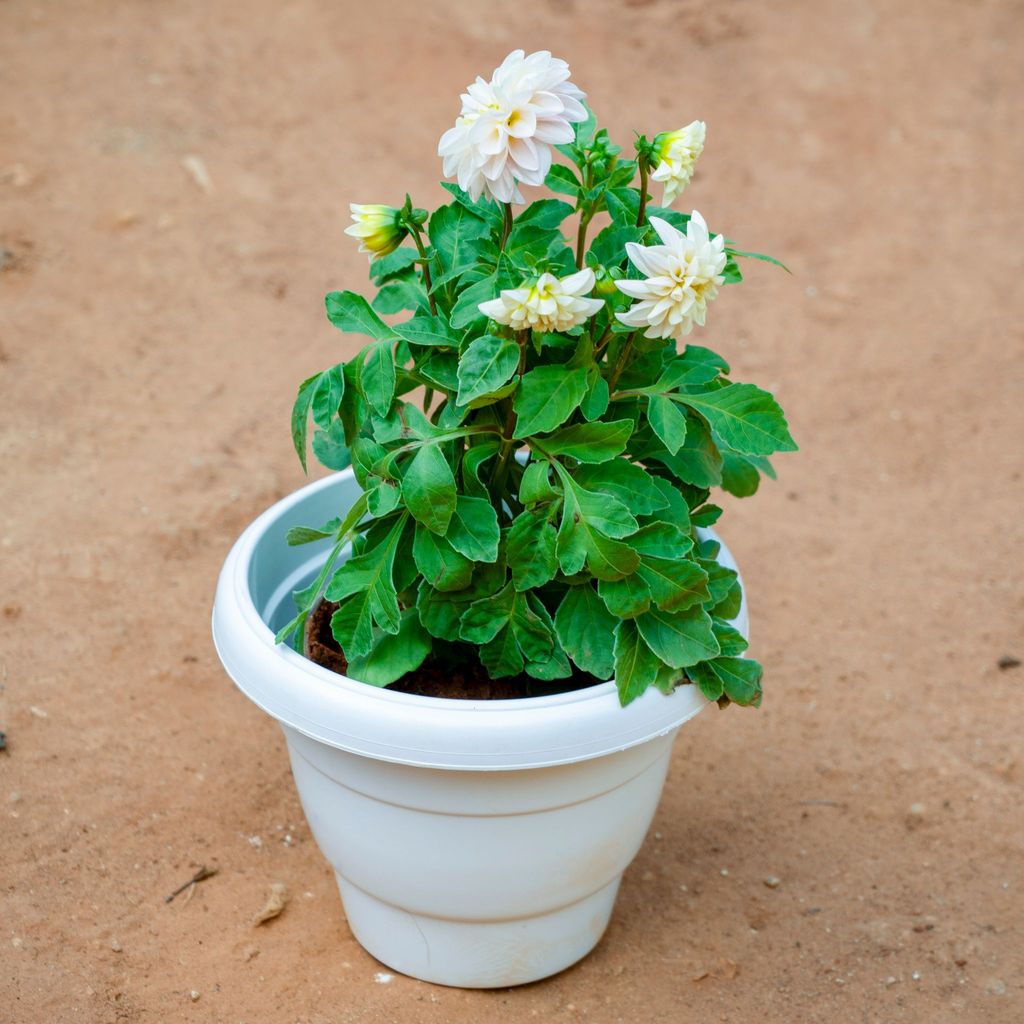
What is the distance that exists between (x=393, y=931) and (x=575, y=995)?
0.28m

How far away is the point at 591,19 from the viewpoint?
469 centimetres

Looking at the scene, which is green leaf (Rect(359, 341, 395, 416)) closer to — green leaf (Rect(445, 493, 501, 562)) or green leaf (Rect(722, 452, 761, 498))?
green leaf (Rect(445, 493, 501, 562))

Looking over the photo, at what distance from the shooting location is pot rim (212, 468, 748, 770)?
53.8 inches

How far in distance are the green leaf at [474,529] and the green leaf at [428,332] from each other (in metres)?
0.18

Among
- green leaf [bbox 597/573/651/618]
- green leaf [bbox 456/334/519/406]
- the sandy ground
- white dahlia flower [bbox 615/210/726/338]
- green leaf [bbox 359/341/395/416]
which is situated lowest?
the sandy ground

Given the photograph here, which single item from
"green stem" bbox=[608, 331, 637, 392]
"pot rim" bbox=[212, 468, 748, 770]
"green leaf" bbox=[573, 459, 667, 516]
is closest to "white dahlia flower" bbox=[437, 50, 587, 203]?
"green stem" bbox=[608, 331, 637, 392]

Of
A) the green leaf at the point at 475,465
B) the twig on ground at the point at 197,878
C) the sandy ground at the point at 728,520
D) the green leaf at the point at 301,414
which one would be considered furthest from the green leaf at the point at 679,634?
the twig on ground at the point at 197,878

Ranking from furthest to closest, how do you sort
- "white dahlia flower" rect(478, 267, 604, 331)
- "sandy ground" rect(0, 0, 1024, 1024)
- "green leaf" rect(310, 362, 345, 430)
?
1. "sandy ground" rect(0, 0, 1024, 1024)
2. "green leaf" rect(310, 362, 345, 430)
3. "white dahlia flower" rect(478, 267, 604, 331)

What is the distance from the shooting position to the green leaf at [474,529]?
140 centimetres

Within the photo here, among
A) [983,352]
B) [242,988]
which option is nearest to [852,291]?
[983,352]

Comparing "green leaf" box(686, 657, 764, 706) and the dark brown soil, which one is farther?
the dark brown soil

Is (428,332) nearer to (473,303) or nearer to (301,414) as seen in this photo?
(473,303)

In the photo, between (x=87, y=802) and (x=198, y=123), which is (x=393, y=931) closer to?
(x=87, y=802)

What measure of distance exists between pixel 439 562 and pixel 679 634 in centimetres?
29
